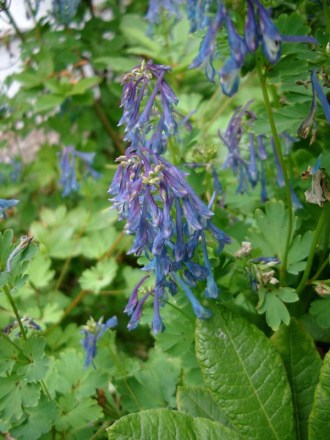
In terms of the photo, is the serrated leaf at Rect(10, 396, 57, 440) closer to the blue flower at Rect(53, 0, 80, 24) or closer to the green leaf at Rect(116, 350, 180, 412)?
the green leaf at Rect(116, 350, 180, 412)

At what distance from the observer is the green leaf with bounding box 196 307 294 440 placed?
Answer: 4.30 ft

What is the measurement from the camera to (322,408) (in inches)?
48.6

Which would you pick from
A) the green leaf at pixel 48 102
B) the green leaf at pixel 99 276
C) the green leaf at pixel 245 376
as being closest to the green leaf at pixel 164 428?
the green leaf at pixel 245 376

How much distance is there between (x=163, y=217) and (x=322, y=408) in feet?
1.74

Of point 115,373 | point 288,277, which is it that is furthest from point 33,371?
point 288,277

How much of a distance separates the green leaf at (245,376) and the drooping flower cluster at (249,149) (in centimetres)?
45

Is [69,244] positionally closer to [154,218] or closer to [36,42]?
[36,42]

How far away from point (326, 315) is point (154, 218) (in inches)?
20.7

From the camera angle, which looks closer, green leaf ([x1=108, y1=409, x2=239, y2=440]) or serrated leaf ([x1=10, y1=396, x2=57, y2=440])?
green leaf ([x1=108, y1=409, x2=239, y2=440])

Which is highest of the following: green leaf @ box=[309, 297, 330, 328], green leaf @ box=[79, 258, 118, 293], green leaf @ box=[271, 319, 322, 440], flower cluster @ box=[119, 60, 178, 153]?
flower cluster @ box=[119, 60, 178, 153]

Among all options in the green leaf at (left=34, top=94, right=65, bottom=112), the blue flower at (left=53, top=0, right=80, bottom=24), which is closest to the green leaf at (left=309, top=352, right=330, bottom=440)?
the green leaf at (left=34, top=94, right=65, bottom=112)

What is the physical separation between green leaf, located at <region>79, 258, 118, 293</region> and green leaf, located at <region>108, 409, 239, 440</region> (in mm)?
812

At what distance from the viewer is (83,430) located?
4.99 ft

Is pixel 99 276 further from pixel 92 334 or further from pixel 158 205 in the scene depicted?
pixel 158 205
